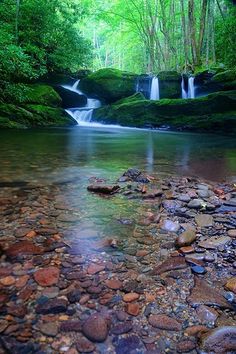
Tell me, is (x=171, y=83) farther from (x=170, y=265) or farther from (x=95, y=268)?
(x=95, y=268)

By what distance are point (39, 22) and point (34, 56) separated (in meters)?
1.49

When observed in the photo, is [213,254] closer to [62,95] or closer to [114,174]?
[114,174]

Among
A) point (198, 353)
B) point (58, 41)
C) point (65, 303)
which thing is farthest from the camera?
point (58, 41)

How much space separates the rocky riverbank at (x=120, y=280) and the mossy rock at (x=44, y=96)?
12.3m

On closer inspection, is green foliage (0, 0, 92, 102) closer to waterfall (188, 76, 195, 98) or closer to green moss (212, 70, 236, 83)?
waterfall (188, 76, 195, 98)

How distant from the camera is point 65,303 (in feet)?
5.65

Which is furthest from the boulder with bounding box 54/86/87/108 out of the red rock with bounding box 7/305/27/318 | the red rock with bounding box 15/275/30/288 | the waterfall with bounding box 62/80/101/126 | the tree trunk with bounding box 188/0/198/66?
the red rock with bounding box 7/305/27/318

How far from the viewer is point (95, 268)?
2092 millimetres

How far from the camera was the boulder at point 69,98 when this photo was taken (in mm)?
16812

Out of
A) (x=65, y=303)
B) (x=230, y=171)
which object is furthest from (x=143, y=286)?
(x=230, y=171)

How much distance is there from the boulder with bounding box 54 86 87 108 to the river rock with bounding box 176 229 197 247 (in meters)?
15.3

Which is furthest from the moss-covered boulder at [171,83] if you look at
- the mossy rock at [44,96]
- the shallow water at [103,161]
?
the shallow water at [103,161]

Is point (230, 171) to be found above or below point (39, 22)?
below

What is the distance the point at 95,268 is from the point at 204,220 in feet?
4.22
